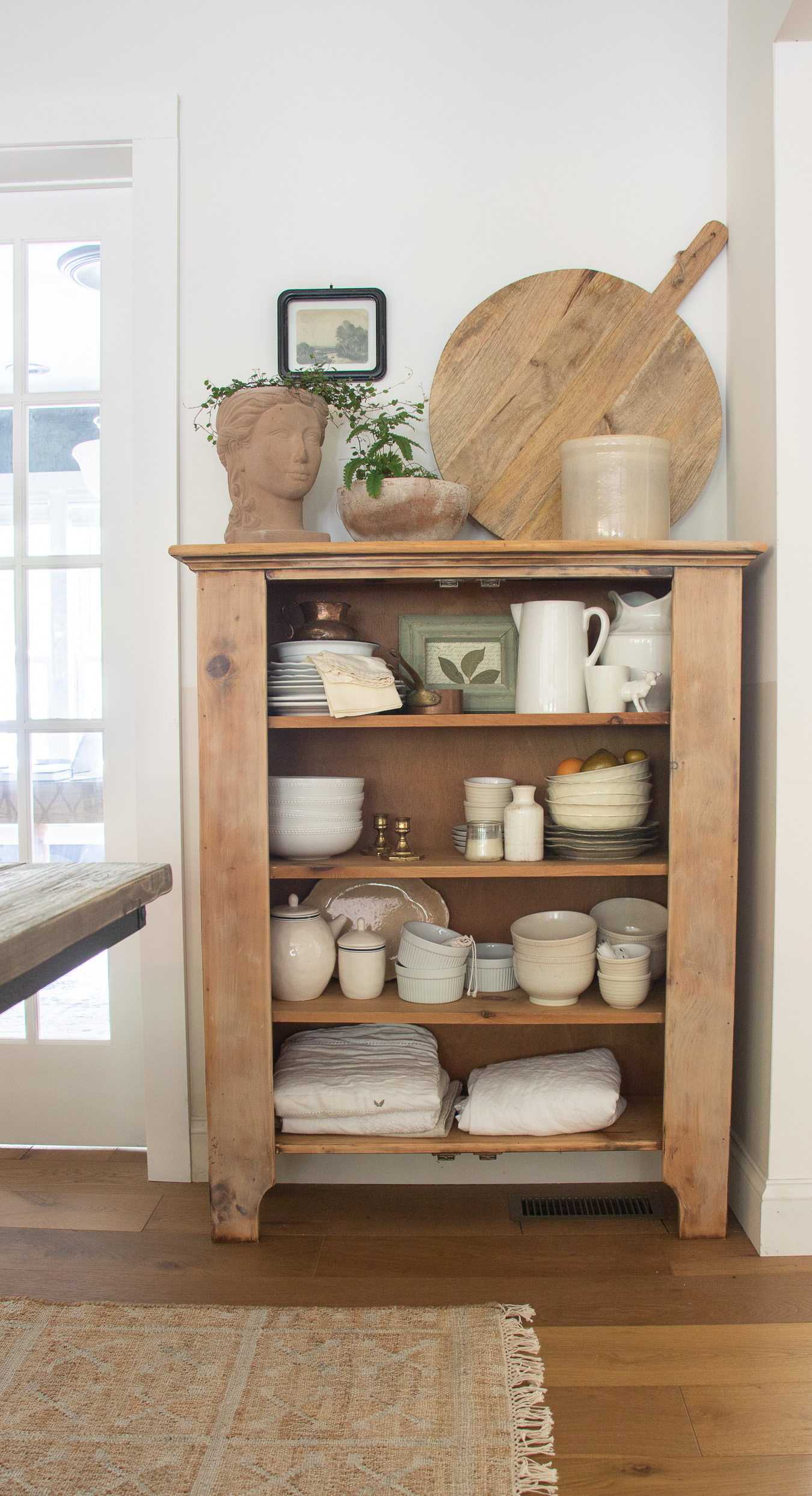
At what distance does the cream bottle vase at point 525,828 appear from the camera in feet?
6.05

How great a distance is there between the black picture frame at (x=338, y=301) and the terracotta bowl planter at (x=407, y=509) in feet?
1.18

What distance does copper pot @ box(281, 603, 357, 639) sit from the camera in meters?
1.90

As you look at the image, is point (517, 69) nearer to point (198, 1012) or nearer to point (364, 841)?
point (364, 841)

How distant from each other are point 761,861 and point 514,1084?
0.66 metres

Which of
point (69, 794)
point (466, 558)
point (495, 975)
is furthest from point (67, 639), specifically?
point (495, 975)

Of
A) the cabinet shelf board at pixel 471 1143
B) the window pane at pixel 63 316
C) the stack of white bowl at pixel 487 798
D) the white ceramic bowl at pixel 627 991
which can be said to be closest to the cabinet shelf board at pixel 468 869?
the stack of white bowl at pixel 487 798

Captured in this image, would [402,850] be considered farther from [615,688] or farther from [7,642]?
[7,642]

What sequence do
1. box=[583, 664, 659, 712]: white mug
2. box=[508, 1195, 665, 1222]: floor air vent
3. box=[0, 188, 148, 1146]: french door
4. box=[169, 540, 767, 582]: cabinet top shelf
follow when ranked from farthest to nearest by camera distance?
box=[0, 188, 148, 1146]: french door, box=[508, 1195, 665, 1222]: floor air vent, box=[583, 664, 659, 712]: white mug, box=[169, 540, 767, 582]: cabinet top shelf

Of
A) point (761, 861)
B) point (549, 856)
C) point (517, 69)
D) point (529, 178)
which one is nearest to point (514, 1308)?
point (549, 856)

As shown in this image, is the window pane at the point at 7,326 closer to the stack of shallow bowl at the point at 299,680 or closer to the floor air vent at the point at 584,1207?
the stack of shallow bowl at the point at 299,680

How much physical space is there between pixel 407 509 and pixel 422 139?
0.88m

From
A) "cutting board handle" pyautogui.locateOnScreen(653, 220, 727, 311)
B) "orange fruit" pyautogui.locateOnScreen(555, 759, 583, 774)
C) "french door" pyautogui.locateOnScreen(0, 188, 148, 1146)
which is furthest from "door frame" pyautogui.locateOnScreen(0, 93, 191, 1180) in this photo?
"cutting board handle" pyautogui.locateOnScreen(653, 220, 727, 311)

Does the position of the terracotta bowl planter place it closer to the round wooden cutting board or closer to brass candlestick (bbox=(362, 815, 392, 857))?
the round wooden cutting board

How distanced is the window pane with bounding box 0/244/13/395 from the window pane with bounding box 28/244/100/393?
0.17 ft
